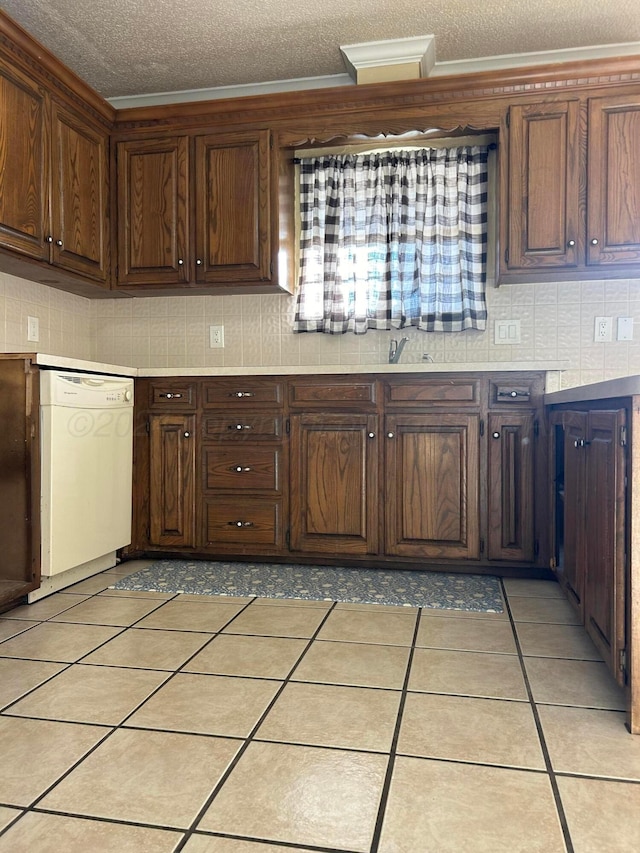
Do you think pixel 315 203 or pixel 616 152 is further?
pixel 315 203

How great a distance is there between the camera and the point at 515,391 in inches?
113

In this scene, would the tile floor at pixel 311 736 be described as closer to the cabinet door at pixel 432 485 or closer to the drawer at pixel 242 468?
the cabinet door at pixel 432 485

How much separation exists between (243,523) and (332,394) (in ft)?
2.42

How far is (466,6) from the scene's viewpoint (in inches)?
110

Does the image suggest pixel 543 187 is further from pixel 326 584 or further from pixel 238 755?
pixel 238 755

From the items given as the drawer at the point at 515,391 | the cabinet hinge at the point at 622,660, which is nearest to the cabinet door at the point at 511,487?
the drawer at the point at 515,391

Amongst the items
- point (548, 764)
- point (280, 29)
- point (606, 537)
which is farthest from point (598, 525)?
point (280, 29)

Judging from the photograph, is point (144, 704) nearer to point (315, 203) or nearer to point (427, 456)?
point (427, 456)

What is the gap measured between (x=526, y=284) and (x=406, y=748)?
8.23ft

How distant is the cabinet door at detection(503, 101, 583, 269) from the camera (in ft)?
9.69

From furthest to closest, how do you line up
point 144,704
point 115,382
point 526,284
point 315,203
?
point 315,203, point 526,284, point 115,382, point 144,704

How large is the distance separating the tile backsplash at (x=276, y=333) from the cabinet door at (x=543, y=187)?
1.14 feet

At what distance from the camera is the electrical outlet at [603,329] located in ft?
10.6

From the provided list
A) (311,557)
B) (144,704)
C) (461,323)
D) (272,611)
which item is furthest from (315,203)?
(144,704)
